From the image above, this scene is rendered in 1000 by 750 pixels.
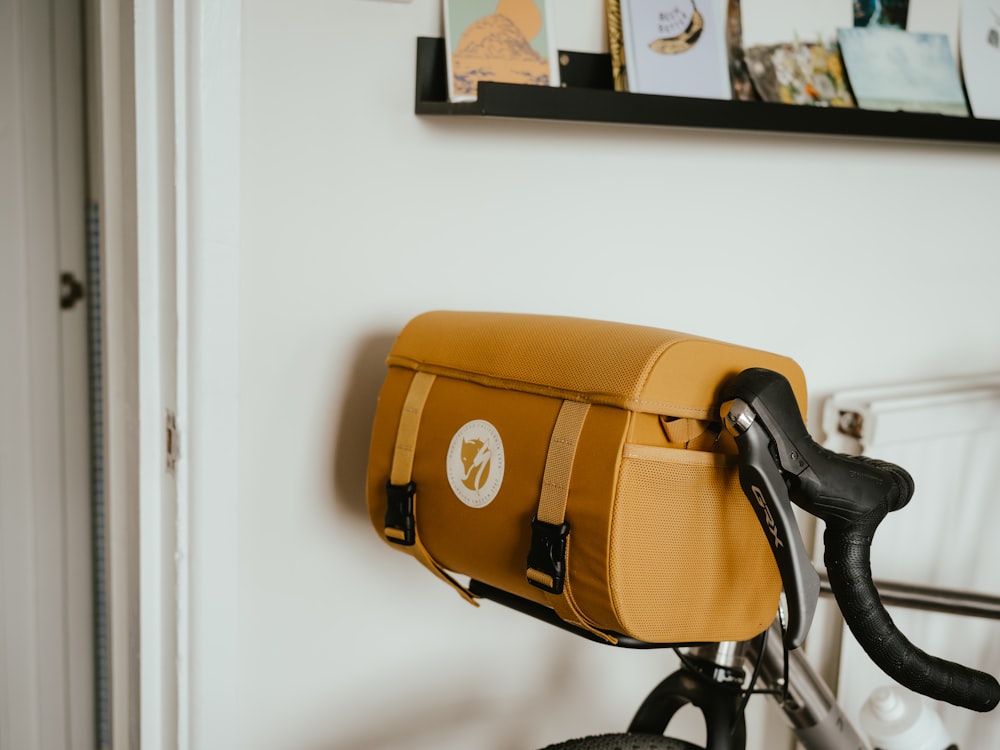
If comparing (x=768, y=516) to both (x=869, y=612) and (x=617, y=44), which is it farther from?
(x=617, y=44)

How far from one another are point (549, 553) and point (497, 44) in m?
0.68

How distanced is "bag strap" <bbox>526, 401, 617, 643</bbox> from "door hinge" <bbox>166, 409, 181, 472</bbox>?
494 millimetres

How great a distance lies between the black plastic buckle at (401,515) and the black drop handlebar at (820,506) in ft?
1.15

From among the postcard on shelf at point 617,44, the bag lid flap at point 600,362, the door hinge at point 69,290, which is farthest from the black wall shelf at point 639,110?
the door hinge at point 69,290

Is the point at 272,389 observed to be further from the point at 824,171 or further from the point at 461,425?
the point at 824,171

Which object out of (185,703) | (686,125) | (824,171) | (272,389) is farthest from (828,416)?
(185,703)

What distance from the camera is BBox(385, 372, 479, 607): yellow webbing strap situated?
915 mm

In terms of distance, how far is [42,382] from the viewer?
135cm

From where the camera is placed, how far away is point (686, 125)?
43.0 inches

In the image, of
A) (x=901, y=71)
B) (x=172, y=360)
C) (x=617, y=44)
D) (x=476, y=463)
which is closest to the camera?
(x=476, y=463)

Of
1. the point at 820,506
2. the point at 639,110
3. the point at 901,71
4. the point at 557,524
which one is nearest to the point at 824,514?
the point at 820,506

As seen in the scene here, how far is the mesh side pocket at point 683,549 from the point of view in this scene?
2.37ft

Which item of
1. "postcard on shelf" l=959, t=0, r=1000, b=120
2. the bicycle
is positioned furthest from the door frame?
"postcard on shelf" l=959, t=0, r=1000, b=120

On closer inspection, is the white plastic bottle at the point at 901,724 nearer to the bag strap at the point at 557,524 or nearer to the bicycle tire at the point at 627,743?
the bicycle tire at the point at 627,743
